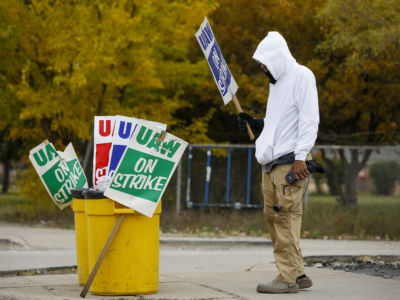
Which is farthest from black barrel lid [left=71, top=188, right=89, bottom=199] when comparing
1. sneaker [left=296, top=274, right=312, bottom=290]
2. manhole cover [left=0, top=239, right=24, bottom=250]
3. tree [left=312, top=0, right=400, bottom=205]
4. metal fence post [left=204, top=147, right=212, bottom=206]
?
metal fence post [left=204, top=147, right=212, bottom=206]

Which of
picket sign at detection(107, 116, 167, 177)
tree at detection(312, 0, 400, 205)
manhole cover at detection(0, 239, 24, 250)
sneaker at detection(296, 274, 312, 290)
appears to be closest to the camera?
picket sign at detection(107, 116, 167, 177)

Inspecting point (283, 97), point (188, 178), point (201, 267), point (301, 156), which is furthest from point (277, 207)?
point (188, 178)

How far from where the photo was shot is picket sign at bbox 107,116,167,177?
22.7ft

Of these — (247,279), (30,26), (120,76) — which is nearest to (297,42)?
(120,76)

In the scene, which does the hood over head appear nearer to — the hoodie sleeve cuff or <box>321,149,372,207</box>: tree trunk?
the hoodie sleeve cuff

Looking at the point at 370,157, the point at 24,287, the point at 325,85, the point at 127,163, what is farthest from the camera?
the point at 325,85

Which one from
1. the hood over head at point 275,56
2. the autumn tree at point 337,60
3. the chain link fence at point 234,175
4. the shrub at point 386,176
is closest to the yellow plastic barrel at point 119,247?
the hood over head at point 275,56

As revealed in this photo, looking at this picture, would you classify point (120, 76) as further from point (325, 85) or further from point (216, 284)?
point (216, 284)

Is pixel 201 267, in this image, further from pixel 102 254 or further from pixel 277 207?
pixel 102 254

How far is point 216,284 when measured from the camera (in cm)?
755

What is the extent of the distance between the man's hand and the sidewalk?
1015 mm

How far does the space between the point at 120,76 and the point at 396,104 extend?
6.98 metres

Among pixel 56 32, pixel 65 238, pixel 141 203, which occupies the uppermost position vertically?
pixel 56 32

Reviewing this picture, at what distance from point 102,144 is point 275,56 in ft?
5.57
